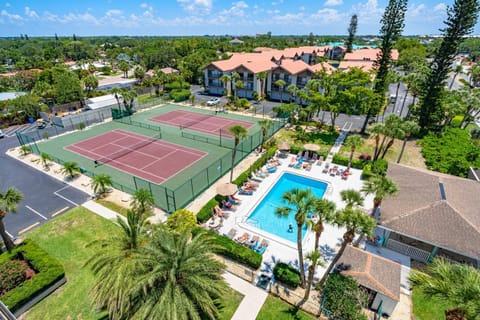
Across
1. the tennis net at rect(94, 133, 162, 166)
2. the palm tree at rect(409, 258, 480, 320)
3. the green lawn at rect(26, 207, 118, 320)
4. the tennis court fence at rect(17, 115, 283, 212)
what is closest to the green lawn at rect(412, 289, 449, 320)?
the palm tree at rect(409, 258, 480, 320)

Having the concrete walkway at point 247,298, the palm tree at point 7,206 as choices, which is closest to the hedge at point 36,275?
the palm tree at point 7,206

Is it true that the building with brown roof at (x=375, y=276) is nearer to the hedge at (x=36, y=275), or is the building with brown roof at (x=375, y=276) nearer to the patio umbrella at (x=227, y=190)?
the patio umbrella at (x=227, y=190)

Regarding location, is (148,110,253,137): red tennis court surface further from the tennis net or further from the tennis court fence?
the tennis court fence

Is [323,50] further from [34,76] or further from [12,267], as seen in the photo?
[12,267]

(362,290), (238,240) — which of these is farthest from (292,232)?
(362,290)

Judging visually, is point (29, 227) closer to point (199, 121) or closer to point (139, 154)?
point (139, 154)
